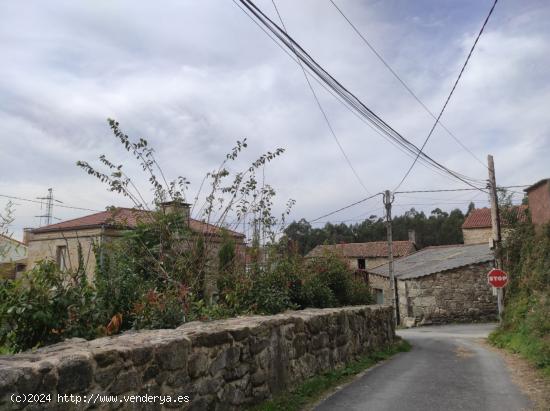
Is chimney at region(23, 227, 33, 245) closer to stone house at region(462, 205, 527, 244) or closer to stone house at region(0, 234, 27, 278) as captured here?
stone house at region(0, 234, 27, 278)

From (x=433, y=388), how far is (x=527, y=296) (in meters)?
8.67

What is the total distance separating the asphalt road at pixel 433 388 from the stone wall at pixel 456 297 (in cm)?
1588

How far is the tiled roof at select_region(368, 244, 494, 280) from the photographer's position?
2570cm

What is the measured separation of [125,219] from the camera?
7.89m

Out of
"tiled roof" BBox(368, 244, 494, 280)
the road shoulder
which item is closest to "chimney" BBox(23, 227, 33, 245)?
"tiled roof" BBox(368, 244, 494, 280)

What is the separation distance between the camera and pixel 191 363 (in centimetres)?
423

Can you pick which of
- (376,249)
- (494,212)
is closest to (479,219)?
(376,249)

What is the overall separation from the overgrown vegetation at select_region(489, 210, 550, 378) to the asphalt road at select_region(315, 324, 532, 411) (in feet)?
2.78

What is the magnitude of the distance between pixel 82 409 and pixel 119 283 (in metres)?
2.59

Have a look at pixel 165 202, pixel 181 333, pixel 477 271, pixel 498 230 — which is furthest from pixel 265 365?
pixel 477 271

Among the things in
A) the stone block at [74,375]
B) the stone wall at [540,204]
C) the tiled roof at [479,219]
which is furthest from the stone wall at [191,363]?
the tiled roof at [479,219]

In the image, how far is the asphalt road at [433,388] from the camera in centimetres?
565

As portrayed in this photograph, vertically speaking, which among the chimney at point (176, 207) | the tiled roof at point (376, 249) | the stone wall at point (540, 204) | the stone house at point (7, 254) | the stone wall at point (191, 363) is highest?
the tiled roof at point (376, 249)

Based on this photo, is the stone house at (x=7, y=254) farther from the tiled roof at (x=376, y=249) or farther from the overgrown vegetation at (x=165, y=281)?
the tiled roof at (x=376, y=249)
